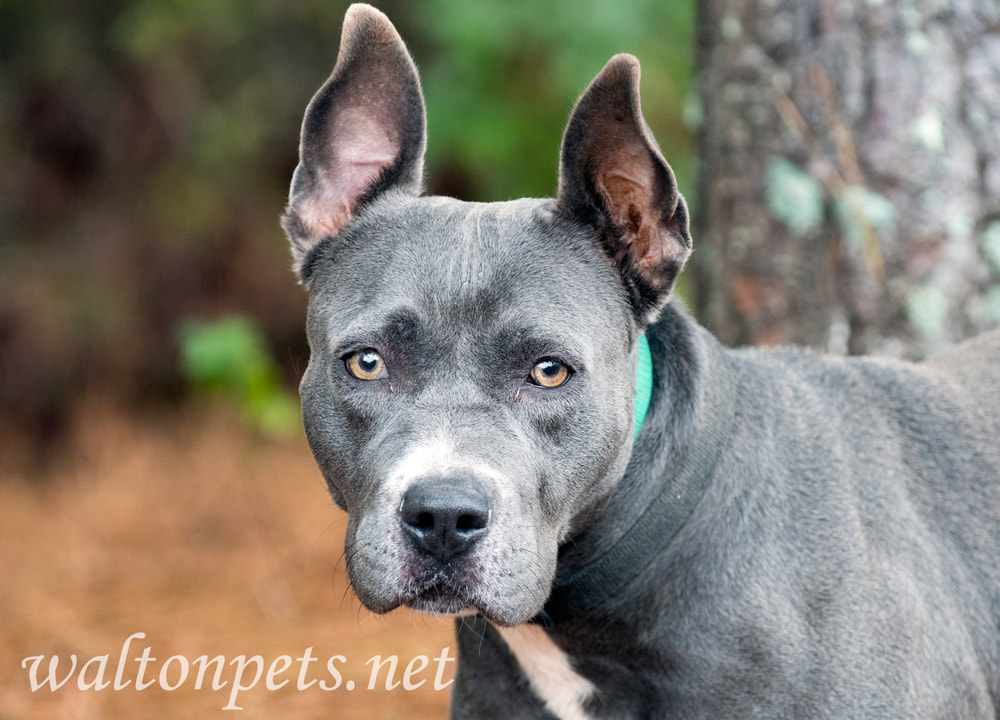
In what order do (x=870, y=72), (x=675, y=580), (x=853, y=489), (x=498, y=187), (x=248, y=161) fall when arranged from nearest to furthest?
(x=675, y=580), (x=853, y=489), (x=870, y=72), (x=498, y=187), (x=248, y=161)

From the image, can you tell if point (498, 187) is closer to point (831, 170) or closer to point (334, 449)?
point (831, 170)

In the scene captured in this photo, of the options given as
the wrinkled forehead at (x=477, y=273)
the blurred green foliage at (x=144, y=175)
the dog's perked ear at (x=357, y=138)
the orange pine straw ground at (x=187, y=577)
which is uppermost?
the dog's perked ear at (x=357, y=138)

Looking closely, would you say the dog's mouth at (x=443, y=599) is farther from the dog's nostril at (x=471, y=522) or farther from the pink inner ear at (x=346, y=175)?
the pink inner ear at (x=346, y=175)

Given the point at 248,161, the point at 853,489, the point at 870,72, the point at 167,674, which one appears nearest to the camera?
the point at 853,489

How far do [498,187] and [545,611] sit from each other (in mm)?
4669

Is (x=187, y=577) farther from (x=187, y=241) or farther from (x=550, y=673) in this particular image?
(x=550, y=673)

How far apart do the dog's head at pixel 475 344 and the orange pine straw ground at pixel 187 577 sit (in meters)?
1.69

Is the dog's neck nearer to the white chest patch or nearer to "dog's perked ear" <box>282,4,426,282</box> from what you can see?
the white chest patch

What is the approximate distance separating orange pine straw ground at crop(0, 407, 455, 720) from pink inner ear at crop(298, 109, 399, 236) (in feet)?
5.22

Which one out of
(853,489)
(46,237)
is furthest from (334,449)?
(46,237)

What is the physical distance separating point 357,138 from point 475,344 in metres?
0.89

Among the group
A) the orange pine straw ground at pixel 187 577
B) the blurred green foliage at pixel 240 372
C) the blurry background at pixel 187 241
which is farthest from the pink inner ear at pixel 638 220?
the blurred green foliage at pixel 240 372

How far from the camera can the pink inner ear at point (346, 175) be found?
11.2ft

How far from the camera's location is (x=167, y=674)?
5.19 meters
